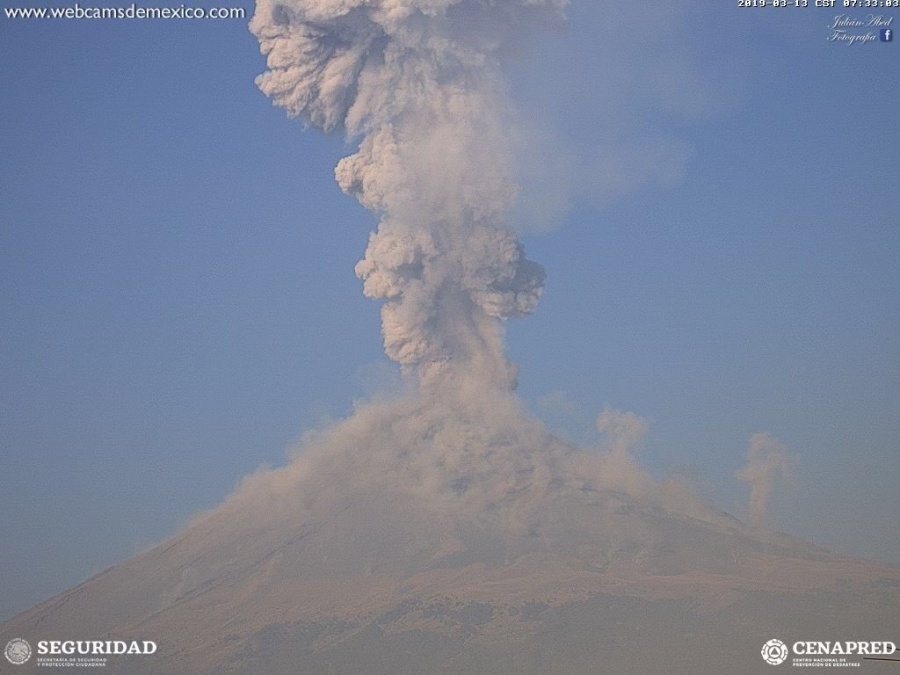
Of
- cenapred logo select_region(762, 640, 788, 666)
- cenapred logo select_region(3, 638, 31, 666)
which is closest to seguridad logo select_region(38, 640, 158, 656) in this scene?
cenapred logo select_region(3, 638, 31, 666)

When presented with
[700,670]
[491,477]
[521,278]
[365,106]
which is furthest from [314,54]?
[700,670]

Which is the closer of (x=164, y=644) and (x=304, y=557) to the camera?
(x=164, y=644)

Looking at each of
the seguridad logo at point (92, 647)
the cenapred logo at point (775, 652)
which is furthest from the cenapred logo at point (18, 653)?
the cenapred logo at point (775, 652)

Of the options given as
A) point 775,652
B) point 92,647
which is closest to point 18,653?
point 92,647

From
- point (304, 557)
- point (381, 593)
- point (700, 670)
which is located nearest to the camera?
point (700, 670)

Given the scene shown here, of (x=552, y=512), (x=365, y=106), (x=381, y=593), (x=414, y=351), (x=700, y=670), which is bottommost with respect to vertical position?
(x=700, y=670)

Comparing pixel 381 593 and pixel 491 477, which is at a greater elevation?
pixel 491 477

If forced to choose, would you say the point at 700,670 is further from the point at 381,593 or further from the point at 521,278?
the point at 521,278

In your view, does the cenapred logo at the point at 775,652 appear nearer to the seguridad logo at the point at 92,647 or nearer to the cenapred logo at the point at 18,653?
the seguridad logo at the point at 92,647
